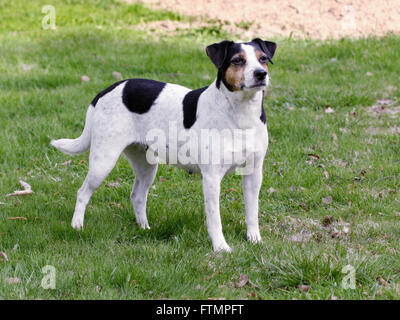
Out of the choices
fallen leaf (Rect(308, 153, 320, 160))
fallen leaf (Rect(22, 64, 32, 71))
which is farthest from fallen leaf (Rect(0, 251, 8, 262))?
fallen leaf (Rect(22, 64, 32, 71))

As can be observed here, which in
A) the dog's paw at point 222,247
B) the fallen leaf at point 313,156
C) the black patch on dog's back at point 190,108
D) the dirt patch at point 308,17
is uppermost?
the dirt patch at point 308,17

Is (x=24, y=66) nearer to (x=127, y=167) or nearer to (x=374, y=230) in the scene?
(x=127, y=167)

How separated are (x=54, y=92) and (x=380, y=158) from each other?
14.9ft

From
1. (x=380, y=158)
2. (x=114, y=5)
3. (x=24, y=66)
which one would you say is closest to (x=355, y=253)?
(x=380, y=158)

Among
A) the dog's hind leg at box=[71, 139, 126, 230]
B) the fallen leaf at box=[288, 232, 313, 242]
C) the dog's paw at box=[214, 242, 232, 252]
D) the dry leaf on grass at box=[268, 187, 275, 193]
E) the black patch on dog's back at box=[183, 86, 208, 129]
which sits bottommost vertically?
the fallen leaf at box=[288, 232, 313, 242]

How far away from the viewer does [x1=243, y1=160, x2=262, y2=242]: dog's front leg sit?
4.36 m

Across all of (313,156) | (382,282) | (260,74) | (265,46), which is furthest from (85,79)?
(382,282)

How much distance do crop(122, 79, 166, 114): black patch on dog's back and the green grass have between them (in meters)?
1.02

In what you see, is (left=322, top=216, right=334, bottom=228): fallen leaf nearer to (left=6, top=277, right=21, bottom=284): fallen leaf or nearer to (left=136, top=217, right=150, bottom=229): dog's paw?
(left=136, top=217, right=150, bottom=229): dog's paw

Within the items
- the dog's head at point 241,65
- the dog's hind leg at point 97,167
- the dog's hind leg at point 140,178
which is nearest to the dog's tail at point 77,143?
the dog's hind leg at point 97,167

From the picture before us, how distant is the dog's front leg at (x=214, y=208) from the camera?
13.8ft

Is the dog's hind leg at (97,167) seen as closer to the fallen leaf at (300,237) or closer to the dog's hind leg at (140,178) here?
the dog's hind leg at (140,178)

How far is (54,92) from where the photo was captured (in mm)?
7855

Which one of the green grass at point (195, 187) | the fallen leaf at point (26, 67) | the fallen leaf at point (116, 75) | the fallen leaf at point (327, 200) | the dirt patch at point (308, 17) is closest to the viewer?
the green grass at point (195, 187)
